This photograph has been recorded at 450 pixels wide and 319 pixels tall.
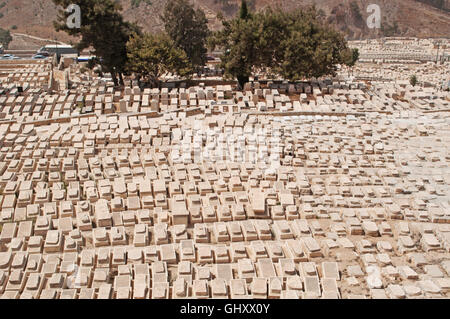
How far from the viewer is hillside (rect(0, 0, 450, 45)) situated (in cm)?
6425

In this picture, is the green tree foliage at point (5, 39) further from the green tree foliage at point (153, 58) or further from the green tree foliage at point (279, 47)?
the green tree foliage at point (279, 47)

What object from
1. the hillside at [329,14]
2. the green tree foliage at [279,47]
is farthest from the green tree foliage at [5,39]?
the green tree foliage at [279,47]

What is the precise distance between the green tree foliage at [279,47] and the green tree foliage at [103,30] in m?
4.78

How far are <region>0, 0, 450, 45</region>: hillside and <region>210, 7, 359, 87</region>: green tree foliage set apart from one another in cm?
3946

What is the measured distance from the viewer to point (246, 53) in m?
23.5

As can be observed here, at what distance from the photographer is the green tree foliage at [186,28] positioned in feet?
93.9

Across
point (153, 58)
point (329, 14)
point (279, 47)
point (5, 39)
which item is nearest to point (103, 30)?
point (153, 58)

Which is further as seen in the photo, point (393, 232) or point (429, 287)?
point (393, 232)

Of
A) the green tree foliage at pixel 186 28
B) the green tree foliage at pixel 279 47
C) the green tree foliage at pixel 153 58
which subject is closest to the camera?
the green tree foliage at pixel 279 47

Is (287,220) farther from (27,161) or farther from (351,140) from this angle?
(27,161)

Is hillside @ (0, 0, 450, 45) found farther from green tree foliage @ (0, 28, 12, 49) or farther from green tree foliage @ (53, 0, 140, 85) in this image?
green tree foliage @ (53, 0, 140, 85)

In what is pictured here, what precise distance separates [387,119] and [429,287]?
35.5 feet

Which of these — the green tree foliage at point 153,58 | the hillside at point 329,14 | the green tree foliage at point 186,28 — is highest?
the hillside at point 329,14

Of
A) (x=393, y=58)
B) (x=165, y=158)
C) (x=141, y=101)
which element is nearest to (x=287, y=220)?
(x=165, y=158)
